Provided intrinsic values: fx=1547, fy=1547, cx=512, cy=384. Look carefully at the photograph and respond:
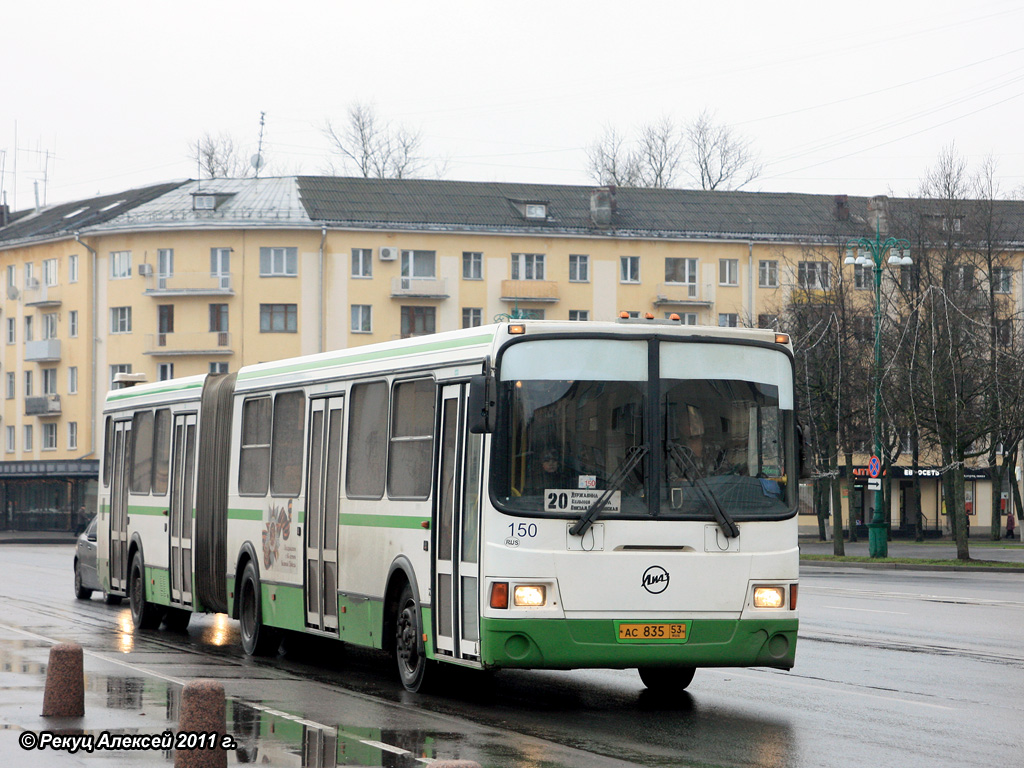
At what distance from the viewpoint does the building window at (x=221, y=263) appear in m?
74.1

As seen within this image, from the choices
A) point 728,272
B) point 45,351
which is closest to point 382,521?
point 728,272

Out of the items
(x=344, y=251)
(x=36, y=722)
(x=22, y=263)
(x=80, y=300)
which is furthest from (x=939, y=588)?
(x=22, y=263)

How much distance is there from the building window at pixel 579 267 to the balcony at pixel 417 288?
22.3 feet

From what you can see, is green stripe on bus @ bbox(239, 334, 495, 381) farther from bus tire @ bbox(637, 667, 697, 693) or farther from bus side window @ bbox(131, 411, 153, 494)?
bus side window @ bbox(131, 411, 153, 494)

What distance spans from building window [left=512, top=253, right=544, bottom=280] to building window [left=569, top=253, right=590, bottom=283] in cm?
165

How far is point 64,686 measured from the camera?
10617 mm

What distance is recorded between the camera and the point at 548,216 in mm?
78000

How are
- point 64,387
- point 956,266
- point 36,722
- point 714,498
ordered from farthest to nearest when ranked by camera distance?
point 64,387, point 956,266, point 714,498, point 36,722

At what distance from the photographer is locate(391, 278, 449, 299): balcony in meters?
74.3

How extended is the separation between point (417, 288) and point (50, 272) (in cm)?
2014

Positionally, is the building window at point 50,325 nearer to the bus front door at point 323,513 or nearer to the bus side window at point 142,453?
the bus side window at point 142,453

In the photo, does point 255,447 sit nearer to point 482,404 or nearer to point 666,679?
point 666,679

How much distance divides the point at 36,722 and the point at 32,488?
72.5 m

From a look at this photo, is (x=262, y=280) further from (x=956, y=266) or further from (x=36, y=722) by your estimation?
(x=36, y=722)
